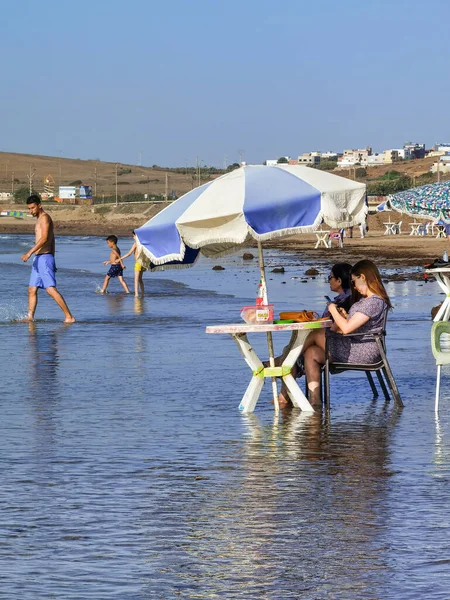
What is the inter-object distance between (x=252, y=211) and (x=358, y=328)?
120 centimetres

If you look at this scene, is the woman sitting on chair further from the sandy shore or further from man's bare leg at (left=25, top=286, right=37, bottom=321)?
the sandy shore

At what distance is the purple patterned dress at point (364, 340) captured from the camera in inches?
368

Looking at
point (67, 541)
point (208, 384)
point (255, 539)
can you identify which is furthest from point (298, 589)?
point (208, 384)

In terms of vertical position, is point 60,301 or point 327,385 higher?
point 60,301

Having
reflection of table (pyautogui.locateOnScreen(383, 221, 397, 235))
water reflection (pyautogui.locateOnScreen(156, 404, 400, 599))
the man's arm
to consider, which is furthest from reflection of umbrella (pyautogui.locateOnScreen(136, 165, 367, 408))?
reflection of table (pyautogui.locateOnScreen(383, 221, 397, 235))

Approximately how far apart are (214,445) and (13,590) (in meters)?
3.12

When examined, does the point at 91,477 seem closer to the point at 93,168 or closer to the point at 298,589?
the point at 298,589

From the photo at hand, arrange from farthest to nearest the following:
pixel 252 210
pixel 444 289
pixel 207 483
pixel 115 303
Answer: pixel 115 303 → pixel 444 289 → pixel 252 210 → pixel 207 483

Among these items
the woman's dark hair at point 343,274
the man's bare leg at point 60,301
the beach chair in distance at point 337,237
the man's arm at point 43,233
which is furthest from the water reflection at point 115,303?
the beach chair in distance at point 337,237

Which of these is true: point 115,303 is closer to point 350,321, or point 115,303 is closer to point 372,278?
point 372,278

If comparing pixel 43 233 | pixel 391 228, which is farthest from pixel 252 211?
pixel 391 228

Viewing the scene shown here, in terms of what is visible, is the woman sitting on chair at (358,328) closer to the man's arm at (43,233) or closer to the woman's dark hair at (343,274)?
the woman's dark hair at (343,274)

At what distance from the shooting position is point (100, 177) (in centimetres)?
18462

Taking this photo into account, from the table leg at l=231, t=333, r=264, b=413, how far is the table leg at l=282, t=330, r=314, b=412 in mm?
190
